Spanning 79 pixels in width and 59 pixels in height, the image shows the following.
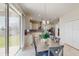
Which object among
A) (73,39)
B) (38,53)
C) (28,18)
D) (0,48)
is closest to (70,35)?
(73,39)

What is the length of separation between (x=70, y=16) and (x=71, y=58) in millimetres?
5436

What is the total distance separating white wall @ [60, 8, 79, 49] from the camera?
16.7 ft

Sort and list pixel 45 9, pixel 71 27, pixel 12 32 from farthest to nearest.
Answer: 1. pixel 71 27
2. pixel 45 9
3. pixel 12 32

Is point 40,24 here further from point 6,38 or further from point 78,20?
point 6,38

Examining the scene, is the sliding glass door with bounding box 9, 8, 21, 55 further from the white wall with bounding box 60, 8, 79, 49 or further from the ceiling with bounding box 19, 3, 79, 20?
the white wall with bounding box 60, 8, 79, 49

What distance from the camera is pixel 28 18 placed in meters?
6.70

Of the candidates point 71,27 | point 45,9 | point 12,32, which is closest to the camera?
point 12,32

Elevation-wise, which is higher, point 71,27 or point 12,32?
point 71,27

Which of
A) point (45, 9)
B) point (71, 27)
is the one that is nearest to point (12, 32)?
point (45, 9)

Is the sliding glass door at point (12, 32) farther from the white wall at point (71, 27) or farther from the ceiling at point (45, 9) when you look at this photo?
the white wall at point (71, 27)

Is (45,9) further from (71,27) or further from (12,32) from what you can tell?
(12,32)

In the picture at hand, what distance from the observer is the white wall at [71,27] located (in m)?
5.08

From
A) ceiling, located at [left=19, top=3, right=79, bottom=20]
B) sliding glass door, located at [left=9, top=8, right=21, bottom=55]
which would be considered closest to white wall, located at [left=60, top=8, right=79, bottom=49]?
ceiling, located at [left=19, top=3, right=79, bottom=20]

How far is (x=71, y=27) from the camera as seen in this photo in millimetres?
5684
